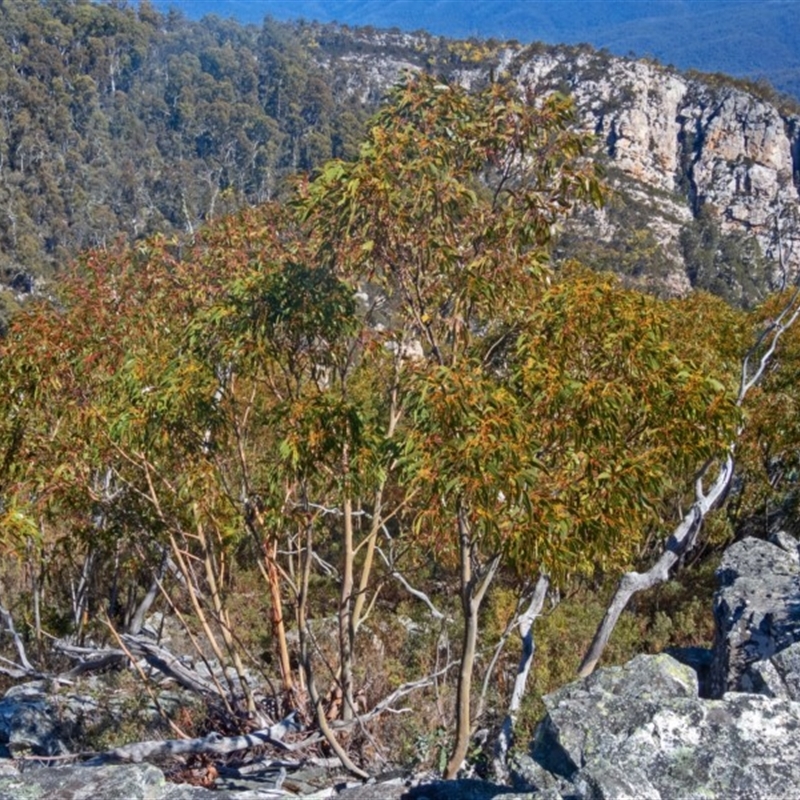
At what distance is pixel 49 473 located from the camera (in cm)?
631

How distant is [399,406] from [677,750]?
282 cm

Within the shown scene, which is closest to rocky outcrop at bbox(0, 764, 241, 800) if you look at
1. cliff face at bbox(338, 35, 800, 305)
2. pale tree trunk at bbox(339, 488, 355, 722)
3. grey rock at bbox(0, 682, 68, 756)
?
pale tree trunk at bbox(339, 488, 355, 722)

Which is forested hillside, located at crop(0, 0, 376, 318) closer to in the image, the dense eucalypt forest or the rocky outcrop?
the dense eucalypt forest

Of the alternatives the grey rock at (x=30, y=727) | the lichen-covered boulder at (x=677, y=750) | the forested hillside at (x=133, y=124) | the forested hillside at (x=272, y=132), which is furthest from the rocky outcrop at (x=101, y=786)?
the forested hillside at (x=133, y=124)

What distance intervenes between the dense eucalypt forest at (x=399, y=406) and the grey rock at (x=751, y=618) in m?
0.67

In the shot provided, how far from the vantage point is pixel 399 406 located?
620 centimetres

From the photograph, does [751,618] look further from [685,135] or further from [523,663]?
[685,135]

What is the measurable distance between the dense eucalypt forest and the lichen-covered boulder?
32.0 inches

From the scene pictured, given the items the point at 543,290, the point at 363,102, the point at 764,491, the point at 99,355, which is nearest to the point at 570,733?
the point at 543,290

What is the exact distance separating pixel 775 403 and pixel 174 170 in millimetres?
63962

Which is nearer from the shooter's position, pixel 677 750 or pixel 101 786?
pixel 677 750

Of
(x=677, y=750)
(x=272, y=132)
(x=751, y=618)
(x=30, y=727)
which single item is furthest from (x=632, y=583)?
(x=272, y=132)

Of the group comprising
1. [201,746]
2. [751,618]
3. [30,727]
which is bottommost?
[30,727]

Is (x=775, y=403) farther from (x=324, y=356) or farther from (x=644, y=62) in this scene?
(x=644, y=62)
